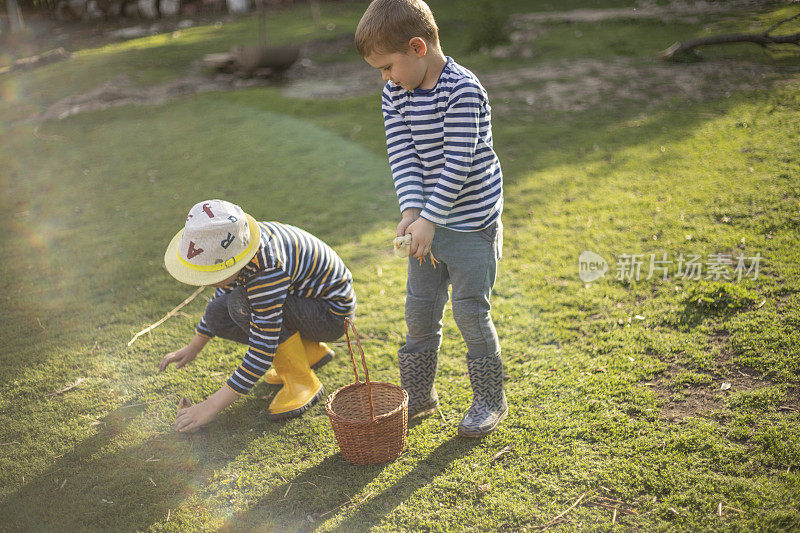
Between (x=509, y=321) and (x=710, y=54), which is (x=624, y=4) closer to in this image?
(x=710, y=54)

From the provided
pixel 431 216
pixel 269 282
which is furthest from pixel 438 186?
pixel 269 282

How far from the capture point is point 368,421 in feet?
8.21

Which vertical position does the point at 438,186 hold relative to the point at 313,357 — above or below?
above

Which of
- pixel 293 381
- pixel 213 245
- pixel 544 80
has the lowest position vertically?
pixel 293 381

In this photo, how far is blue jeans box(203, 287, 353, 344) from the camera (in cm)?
302

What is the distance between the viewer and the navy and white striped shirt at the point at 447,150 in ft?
7.68

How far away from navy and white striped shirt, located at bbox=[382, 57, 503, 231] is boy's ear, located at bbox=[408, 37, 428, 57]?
127 mm

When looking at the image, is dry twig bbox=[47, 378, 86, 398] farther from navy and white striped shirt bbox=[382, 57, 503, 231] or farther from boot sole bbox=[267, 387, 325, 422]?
navy and white striped shirt bbox=[382, 57, 503, 231]

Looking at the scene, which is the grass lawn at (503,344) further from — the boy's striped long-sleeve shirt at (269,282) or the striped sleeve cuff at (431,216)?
the striped sleeve cuff at (431,216)

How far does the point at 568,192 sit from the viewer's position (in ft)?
17.7

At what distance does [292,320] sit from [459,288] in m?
0.90

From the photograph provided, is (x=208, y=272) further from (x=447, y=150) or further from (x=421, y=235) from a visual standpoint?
(x=447, y=150)

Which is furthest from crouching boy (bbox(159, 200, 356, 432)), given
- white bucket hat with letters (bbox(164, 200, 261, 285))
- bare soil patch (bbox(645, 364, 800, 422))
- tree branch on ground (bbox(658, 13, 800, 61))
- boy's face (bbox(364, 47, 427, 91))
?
tree branch on ground (bbox(658, 13, 800, 61))

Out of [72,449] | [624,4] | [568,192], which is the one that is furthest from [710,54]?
[72,449]
